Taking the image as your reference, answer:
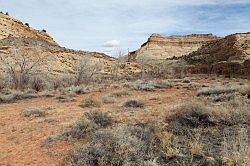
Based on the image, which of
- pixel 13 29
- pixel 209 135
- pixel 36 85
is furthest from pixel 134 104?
pixel 13 29

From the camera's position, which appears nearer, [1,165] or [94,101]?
[1,165]

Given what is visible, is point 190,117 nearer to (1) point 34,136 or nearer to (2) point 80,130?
(2) point 80,130

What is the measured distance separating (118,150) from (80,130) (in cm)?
165

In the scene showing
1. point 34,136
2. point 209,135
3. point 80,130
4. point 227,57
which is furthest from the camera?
point 227,57

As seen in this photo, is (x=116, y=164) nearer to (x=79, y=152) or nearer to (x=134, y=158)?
(x=134, y=158)

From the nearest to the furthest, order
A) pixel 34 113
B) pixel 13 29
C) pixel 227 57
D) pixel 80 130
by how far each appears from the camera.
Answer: pixel 80 130 < pixel 34 113 < pixel 227 57 < pixel 13 29

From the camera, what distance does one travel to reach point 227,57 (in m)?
35.1

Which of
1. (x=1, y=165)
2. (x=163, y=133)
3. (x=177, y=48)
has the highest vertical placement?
(x=177, y=48)

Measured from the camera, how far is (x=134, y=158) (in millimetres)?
5105

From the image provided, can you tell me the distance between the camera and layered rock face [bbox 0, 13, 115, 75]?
32375 mm

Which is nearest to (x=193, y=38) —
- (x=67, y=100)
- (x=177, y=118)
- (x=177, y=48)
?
(x=177, y=48)

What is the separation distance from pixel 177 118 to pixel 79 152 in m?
2.44

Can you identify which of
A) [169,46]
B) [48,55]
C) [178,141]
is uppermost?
[169,46]

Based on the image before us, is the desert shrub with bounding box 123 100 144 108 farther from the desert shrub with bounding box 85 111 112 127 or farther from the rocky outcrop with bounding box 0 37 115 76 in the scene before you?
the rocky outcrop with bounding box 0 37 115 76
